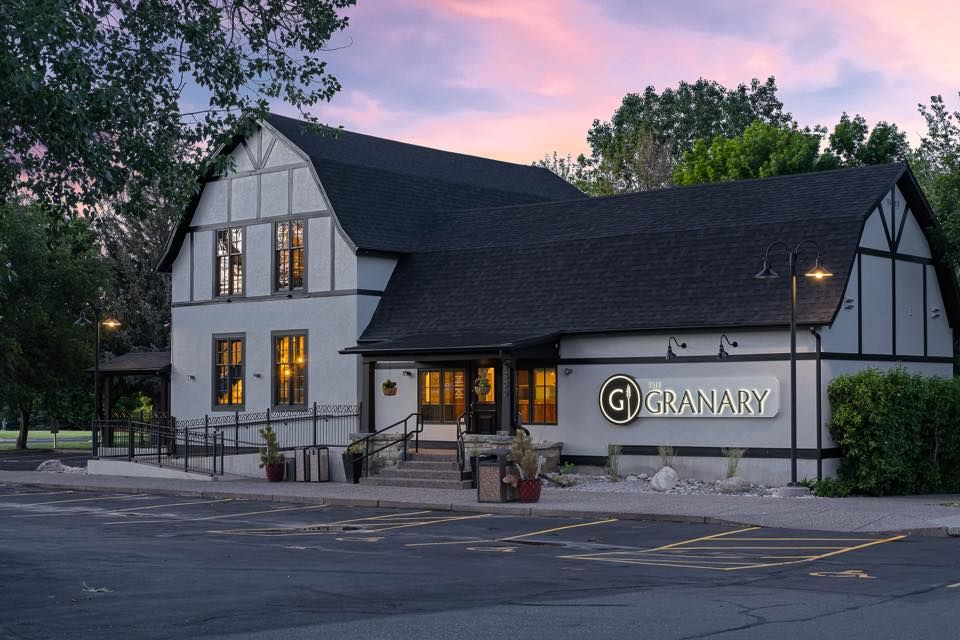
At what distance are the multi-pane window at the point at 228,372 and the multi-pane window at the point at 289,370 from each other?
4.84 ft

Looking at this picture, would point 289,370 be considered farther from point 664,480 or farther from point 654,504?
point 654,504

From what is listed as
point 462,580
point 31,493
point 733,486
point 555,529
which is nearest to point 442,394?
point 733,486

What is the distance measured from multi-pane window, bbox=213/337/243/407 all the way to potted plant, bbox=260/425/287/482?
15.6ft

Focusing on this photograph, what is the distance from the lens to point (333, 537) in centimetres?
1881

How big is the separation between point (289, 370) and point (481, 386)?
7.27 meters

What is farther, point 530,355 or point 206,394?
point 206,394

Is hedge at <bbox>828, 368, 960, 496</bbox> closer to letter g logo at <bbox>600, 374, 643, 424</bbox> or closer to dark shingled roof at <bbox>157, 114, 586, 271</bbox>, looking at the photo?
letter g logo at <bbox>600, 374, 643, 424</bbox>

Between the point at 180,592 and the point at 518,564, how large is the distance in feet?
14.4

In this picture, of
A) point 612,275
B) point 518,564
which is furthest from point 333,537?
point 612,275

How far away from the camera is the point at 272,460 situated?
3088 cm

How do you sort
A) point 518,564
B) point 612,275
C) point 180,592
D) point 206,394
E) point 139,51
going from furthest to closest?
point 206,394, point 612,275, point 139,51, point 518,564, point 180,592

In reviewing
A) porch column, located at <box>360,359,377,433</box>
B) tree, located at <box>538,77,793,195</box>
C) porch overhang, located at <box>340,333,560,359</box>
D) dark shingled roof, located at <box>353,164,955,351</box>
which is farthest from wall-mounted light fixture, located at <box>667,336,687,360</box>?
tree, located at <box>538,77,793,195</box>

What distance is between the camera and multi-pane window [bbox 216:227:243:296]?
36.2 metres

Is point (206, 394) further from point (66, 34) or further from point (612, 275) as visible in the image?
point (66, 34)
